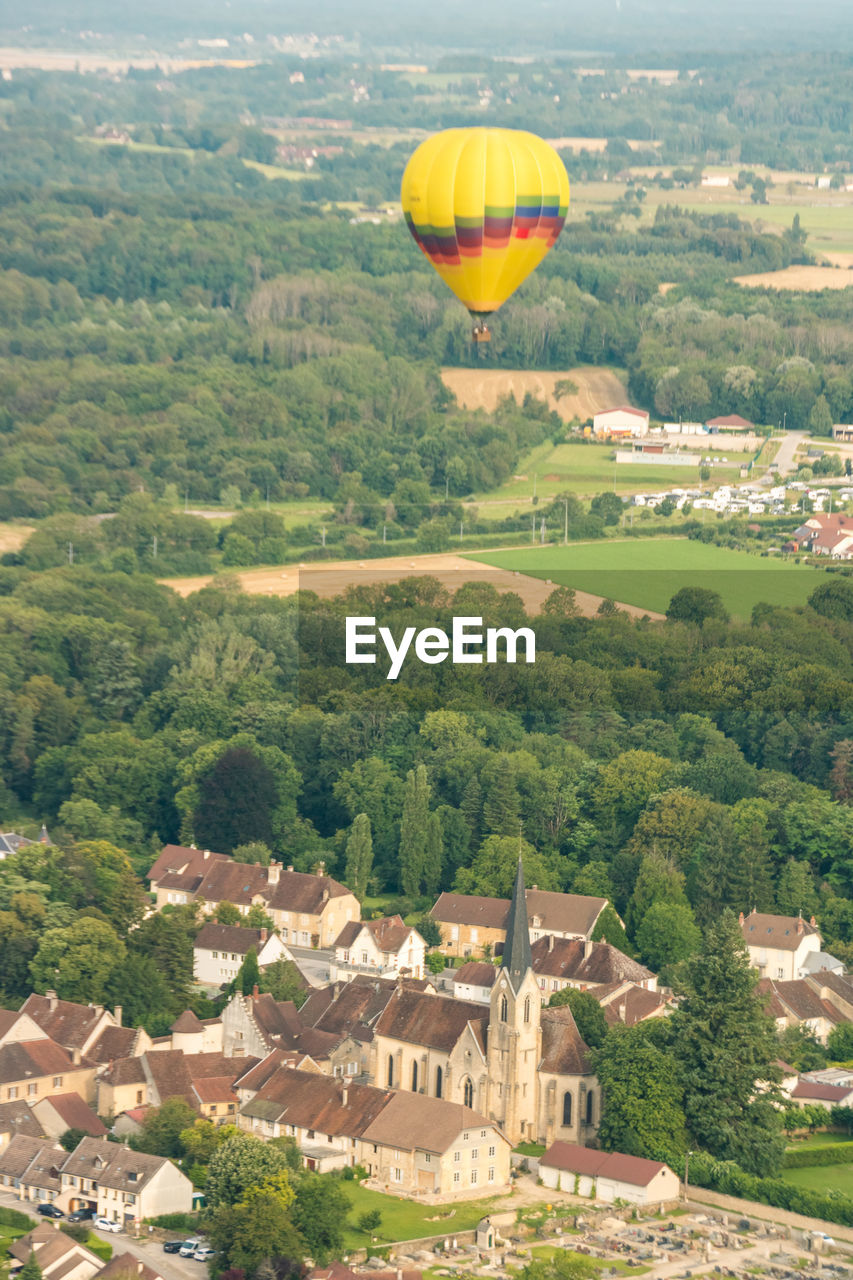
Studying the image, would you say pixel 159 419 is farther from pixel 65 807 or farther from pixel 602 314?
pixel 65 807

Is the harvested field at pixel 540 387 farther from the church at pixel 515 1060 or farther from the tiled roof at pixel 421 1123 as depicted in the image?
the tiled roof at pixel 421 1123

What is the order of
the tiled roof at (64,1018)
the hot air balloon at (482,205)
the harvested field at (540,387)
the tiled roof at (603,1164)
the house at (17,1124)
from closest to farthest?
1. the tiled roof at (603,1164)
2. the house at (17,1124)
3. the tiled roof at (64,1018)
4. the hot air balloon at (482,205)
5. the harvested field at (540,387)

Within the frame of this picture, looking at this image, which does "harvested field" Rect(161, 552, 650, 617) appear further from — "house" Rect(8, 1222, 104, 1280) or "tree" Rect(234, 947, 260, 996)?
"house" Rect(8, 1222, 104, 1280)

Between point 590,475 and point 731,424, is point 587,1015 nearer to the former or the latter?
point 590,475

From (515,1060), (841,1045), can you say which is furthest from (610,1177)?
(841,1045)

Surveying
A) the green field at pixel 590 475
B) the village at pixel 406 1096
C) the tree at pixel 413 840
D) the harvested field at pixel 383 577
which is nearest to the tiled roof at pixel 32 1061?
the village at pixel 406 1096

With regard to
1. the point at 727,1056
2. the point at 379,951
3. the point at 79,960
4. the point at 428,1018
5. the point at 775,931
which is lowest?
the point at 775,931

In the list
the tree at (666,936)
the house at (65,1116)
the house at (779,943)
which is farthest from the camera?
the house at (779,943)
